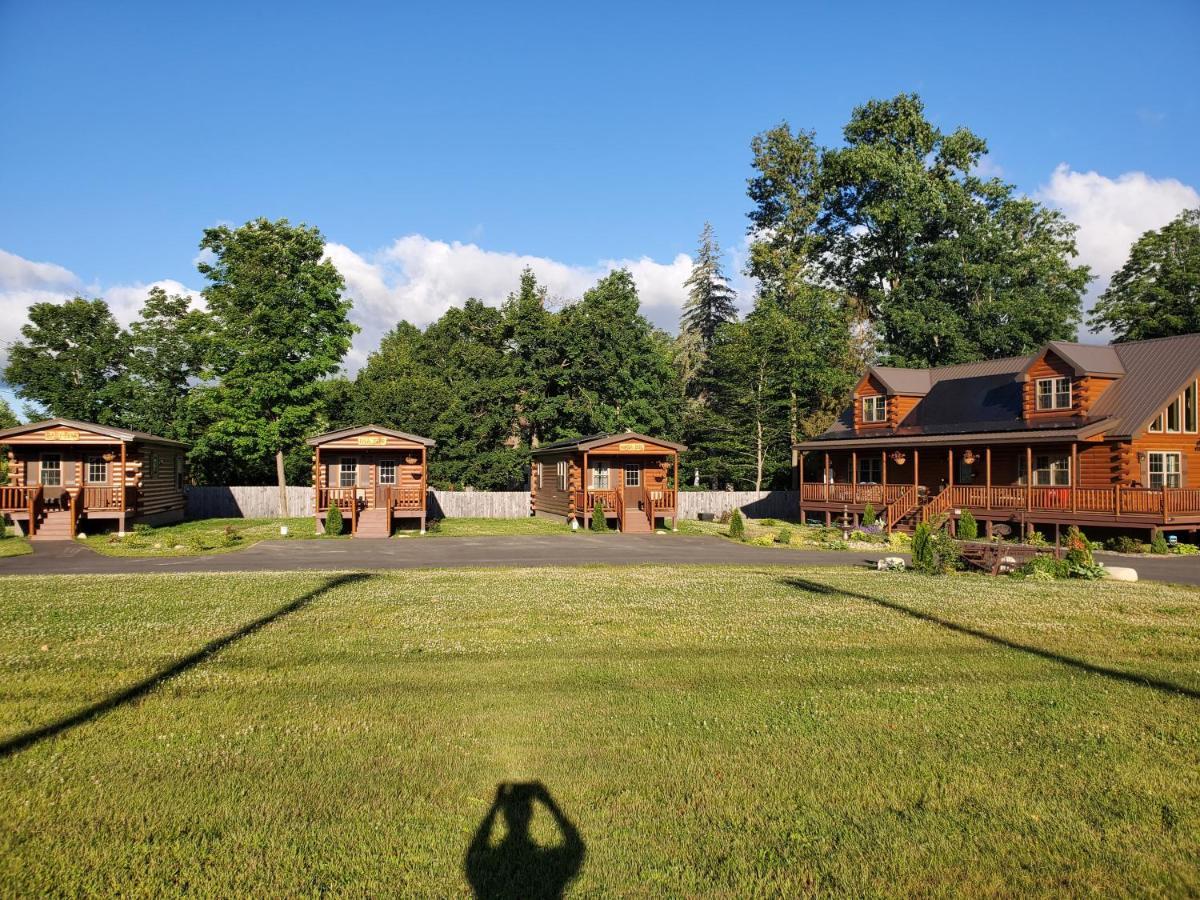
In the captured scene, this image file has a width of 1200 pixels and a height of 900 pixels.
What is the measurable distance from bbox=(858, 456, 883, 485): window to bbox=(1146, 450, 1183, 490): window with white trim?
11.6 m

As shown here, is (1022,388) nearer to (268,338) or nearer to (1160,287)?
(1160,287)

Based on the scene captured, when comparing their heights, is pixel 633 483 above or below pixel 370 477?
below

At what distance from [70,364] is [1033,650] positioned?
168 ft

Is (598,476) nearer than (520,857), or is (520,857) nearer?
(520,857)

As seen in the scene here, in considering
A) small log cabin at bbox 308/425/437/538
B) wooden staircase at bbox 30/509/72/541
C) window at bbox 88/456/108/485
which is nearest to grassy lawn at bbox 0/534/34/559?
wooden staircase at bbox 30/509/72/541

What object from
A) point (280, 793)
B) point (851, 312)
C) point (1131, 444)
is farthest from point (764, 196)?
point (280, 793)

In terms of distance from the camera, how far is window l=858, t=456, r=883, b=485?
130ft

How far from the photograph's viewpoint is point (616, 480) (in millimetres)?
39031

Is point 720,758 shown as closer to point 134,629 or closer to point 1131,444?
point 134,629

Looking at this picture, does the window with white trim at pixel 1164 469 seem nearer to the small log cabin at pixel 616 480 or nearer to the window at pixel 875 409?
the window at pixel 875 409

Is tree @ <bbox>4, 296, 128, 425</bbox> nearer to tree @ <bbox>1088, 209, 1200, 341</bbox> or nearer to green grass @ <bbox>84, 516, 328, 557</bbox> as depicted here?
green grass @ <bbox>84, 516, 328, 557</bbox>

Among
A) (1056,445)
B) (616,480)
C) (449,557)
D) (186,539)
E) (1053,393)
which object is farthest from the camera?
(616,480)

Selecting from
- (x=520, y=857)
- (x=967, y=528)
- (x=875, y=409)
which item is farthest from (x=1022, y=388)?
(x=520, y=857)

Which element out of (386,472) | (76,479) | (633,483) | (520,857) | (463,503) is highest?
(386,472)
